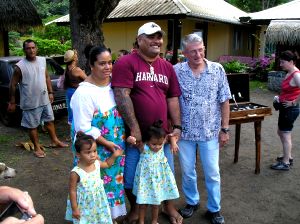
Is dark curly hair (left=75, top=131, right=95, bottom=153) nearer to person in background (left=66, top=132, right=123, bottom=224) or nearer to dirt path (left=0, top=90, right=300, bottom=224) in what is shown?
person in background (left=66, top=132, right=123, bottom=224)

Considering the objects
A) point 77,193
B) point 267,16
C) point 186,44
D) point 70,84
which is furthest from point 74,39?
point 267,16

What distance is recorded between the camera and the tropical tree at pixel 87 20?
21.0 ft

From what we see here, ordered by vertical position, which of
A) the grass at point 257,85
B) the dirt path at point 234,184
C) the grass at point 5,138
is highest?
the grass at point 257,85

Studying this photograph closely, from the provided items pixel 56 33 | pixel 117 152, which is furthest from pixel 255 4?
pixel 117 152

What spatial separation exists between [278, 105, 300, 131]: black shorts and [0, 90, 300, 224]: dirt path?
66 cm

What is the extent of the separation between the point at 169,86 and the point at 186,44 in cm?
44

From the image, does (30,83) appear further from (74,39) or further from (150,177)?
(150,177)

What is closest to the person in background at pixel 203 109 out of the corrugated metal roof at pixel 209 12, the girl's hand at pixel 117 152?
the girl's hand at pixel 117 152

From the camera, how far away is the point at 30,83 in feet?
18.5

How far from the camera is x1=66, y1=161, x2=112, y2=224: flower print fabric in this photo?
2906mm

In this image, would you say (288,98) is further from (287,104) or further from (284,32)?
(284,32)

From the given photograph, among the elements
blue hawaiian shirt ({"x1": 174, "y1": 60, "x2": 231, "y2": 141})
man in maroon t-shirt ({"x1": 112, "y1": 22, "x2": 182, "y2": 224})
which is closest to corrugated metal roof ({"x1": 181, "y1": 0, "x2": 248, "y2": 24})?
blue hawaiian shirt ({"x1": 174, "y1": 60, "x2": 231, "y2": 141})

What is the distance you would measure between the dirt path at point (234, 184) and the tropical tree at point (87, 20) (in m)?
2.04

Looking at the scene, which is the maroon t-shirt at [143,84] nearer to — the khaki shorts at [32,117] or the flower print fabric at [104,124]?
the flower print fabric at [104,124]
